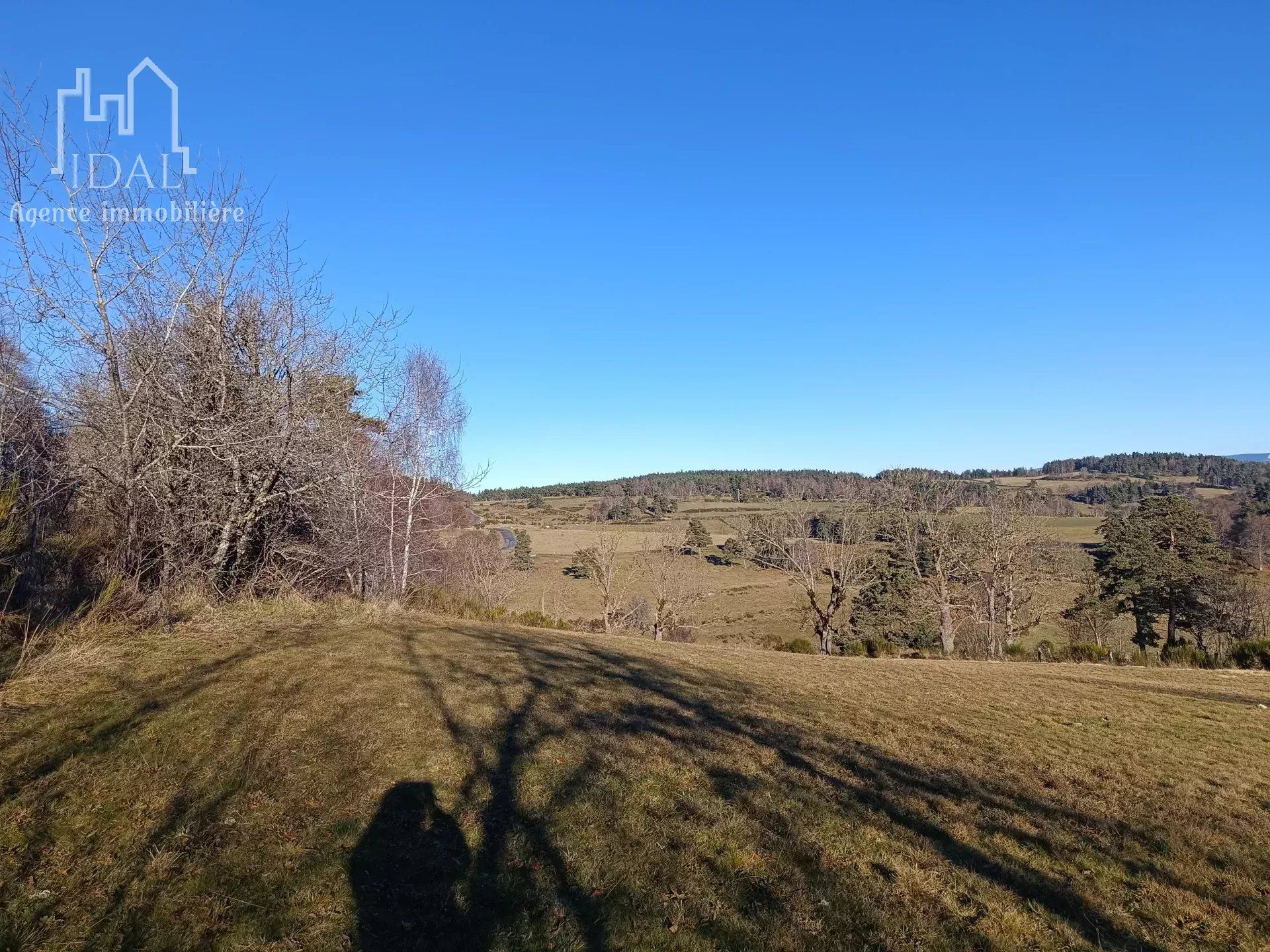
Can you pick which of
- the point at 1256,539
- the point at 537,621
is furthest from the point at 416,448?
the point at 1256,539

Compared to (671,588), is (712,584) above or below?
below

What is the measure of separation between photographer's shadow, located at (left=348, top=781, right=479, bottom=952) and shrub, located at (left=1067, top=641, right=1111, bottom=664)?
76.0 ft

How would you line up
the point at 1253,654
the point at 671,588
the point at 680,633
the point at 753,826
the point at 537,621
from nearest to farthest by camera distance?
1. the point at 753,826
2. the point at 1253,654
3. the point at 537,621
4. the point at 680,633
5. the point at 671,588

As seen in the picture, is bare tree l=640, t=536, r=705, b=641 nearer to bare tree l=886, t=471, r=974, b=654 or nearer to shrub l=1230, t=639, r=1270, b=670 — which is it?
bare tree l=886, t=471, r=974, b=654

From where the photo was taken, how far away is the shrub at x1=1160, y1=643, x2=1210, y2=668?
19.6 m

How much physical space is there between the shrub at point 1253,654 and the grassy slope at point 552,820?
613 inches

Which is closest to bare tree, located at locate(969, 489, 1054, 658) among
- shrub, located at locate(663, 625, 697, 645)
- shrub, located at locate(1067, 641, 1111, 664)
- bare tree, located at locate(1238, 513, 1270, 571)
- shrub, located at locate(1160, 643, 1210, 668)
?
shrub, located at locate(1067, 641, 1111, 664)

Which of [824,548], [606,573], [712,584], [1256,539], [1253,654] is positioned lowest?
[712,584]

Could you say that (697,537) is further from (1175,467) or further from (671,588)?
(1175,467)

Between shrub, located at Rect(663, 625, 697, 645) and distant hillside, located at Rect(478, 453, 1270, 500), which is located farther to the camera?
distant hillside, located at Rect(478, 453, 1270, 500)

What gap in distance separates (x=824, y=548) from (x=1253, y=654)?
14957 mm

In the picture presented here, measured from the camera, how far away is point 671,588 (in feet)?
116

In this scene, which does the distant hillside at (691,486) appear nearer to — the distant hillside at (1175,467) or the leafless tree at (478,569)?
the distant hillside at (1175,467)

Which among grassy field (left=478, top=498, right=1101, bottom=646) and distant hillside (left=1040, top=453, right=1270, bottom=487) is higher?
distant hillside (left=1040, top=453, right=1270, bottom=487)
